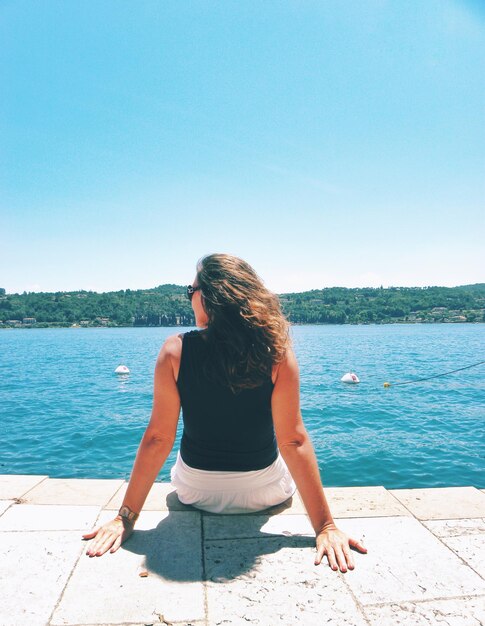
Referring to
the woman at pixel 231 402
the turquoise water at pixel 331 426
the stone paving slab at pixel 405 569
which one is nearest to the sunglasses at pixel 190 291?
the woman at pixel 231 402

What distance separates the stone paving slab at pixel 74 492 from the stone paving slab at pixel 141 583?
820 millimetres

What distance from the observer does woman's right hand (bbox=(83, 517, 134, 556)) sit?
249 centimetres

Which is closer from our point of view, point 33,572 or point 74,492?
point 33,572

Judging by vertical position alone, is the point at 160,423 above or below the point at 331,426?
above

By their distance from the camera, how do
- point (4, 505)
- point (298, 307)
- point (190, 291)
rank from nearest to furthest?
point (190, 291) → point (4, 505) → point (298, 307)

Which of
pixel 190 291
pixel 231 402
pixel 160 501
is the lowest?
pixel 160 501

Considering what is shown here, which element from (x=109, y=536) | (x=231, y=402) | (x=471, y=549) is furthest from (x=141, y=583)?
(x=471, y=549)

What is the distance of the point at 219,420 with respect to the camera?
2.58 meters

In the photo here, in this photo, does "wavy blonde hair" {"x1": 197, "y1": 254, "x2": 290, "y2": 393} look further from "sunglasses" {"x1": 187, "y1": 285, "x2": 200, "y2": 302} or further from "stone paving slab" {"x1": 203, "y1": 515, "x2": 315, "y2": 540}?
"stone paving slab" {"x1": 203, "y1": 515, "x2": 315, "y2": 540}

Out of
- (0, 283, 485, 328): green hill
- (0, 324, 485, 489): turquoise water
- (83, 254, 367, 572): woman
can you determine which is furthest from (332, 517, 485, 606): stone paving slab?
(0, 283, 485, 328): green hill

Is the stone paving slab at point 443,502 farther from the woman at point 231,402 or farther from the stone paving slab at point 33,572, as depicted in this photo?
the stone paving slab at point 33,572

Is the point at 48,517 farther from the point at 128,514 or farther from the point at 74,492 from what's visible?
the point at 128,514

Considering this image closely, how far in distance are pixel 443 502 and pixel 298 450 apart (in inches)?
64.1

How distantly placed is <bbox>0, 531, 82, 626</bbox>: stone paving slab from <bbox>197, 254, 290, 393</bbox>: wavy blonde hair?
1346mm
